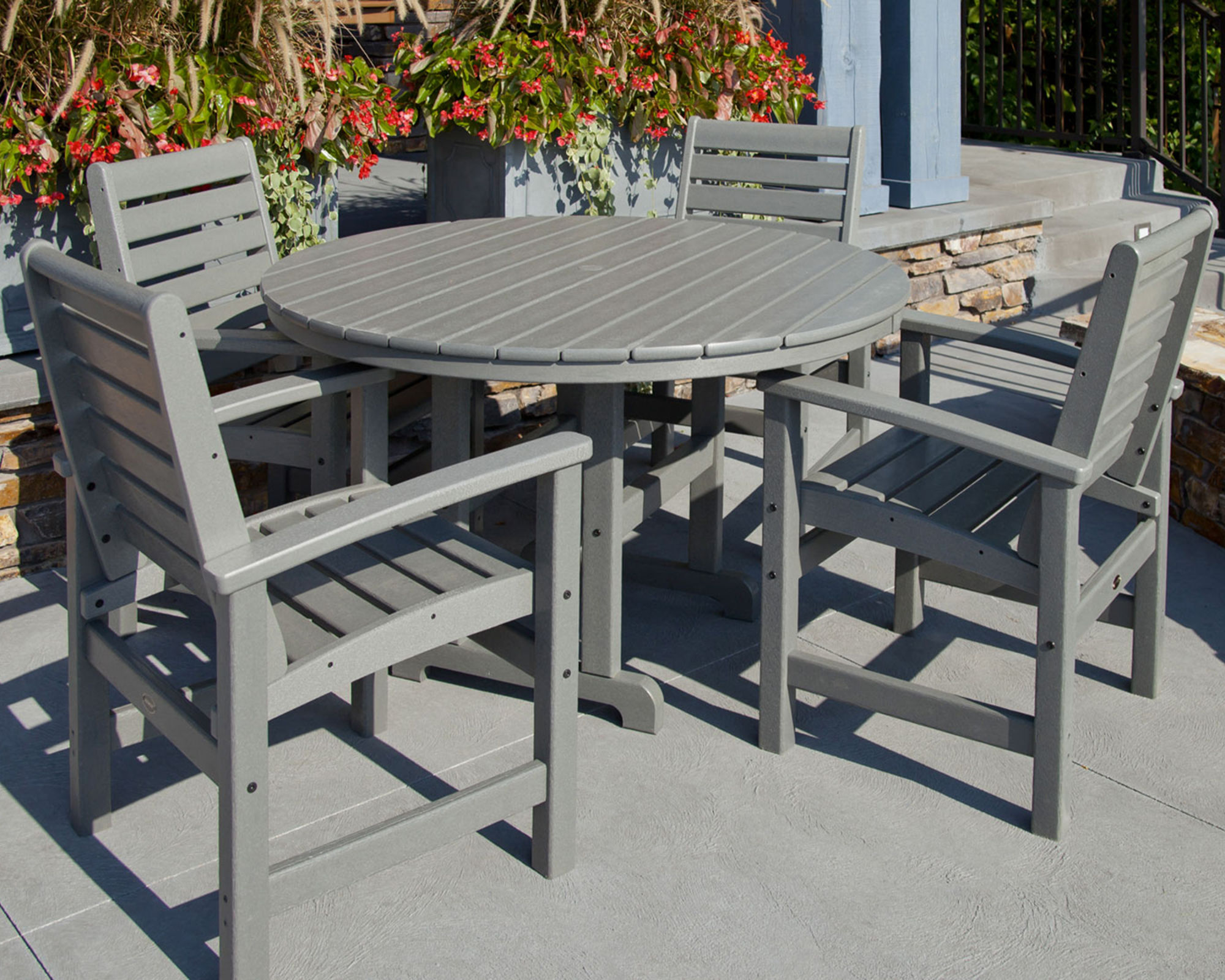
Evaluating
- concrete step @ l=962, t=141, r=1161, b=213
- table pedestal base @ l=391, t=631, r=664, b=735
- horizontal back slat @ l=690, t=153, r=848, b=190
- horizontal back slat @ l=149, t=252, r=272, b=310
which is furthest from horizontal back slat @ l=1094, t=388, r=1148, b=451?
concrete step @ l=962, t=141, r=1161, b=213

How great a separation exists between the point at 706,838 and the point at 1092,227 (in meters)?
4.37

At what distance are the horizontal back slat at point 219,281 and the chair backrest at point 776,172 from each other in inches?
43.7

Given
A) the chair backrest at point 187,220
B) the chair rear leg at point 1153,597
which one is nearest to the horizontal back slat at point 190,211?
the chair backrest at point 187,220

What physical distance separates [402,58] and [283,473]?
4.48ft

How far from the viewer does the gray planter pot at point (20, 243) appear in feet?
10.3

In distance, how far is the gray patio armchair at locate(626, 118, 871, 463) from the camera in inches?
136

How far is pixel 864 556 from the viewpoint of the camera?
3.39m

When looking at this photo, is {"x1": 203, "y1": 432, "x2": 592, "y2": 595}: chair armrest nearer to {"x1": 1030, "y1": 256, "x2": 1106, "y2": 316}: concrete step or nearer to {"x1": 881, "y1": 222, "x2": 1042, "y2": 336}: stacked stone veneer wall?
{"x1": 881, "y1": 222, "x2": 1042, "y2": 336}: stacked stone veneer wall

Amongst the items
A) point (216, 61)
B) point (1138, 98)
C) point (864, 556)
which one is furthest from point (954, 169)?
point (216, 61)

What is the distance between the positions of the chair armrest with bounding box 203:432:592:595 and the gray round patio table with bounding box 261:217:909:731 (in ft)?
0.83

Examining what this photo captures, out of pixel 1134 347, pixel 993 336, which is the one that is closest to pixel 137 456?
pixel 1134 347

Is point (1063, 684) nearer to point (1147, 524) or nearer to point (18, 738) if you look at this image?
point (1147, 524)

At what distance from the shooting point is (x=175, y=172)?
110 inches

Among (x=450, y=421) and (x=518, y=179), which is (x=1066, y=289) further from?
(x=450, y=421)
